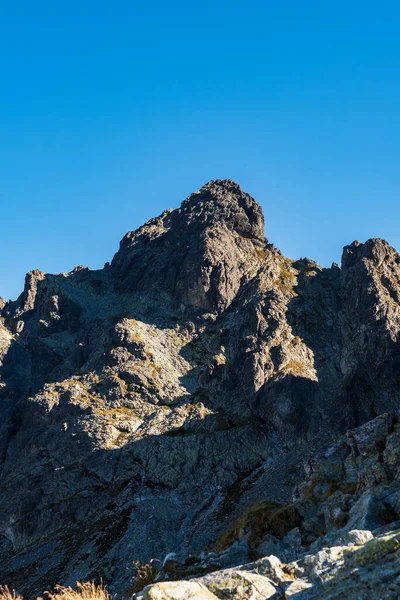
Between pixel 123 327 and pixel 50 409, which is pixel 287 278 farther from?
pixel 50 409

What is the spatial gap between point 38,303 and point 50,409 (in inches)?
2307

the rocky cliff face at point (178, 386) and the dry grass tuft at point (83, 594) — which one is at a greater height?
the rocky cliff face at point (178, 386)

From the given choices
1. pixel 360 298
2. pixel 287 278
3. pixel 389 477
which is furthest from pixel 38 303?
pixel 389 477

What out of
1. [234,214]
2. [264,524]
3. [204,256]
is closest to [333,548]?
[264,524]

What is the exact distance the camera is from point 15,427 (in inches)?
5492

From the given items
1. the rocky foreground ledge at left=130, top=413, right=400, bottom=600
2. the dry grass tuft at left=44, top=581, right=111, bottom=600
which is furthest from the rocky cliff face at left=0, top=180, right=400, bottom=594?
the dry grass tuft at left=44, top=581, right=111, bottom=600

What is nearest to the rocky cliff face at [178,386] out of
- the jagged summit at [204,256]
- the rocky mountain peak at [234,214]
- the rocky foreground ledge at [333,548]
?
the jagged summit at [204,256]

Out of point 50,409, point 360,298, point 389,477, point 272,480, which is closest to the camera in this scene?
point 389,477

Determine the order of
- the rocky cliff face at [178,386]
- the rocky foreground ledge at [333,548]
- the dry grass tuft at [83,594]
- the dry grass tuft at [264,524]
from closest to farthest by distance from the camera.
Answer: the rocky foreground ledge at [333,548], the dry grass tuft at [83,594], the dry grass tuft at [264,524], the rocky cliff face at [178,386]

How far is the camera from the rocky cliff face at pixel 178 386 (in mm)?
97625

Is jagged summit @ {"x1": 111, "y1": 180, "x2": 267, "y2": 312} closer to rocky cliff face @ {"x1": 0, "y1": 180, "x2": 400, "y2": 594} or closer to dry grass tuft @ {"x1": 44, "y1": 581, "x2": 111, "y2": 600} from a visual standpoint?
rocky cliff face @ {"x1": 0, "y1": 180, "x2": 400, "y2": 594}

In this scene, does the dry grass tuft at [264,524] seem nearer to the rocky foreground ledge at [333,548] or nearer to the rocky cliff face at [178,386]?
the rocky foreground ledge at [333,548]

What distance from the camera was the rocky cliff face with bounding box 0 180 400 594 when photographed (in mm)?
97625

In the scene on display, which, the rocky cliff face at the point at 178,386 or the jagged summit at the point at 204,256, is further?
the jagged summit at the point at 204,256
